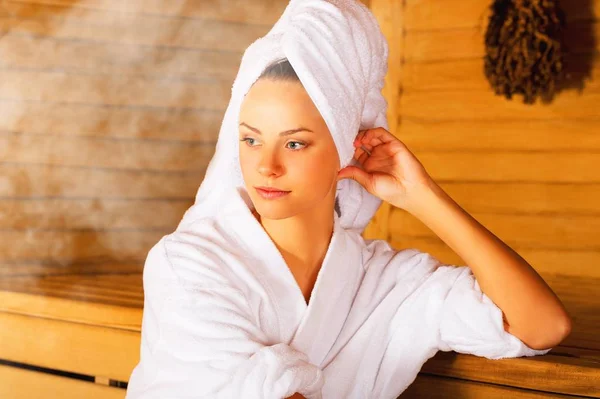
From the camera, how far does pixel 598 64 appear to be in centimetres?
299

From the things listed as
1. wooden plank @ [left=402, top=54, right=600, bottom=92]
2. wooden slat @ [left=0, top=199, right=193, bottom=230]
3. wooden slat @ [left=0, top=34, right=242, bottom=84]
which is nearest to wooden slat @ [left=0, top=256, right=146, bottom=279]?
wooden slat @ [left=0, top=199, right=193, bottom=230]

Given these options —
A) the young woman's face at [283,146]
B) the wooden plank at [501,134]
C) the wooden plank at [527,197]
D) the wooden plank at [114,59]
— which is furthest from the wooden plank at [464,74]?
the young woman's face at [283,146]

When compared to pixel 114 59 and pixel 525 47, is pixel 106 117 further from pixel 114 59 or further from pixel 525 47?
pixel 525 47

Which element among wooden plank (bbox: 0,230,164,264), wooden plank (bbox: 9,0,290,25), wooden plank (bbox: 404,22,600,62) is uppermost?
wooden plank (bbox: 9,0,290,25)

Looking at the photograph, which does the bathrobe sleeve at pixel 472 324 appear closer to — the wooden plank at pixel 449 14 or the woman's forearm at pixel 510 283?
the woman's forearm at pixel 510 283

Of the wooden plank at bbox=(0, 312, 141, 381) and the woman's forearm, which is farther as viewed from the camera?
the wooden plank at bbox=(0, 312, 141, 381)

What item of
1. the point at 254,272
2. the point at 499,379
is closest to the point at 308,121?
the point at 254,272

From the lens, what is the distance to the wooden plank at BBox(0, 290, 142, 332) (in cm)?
221

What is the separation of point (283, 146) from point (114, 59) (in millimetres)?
1741

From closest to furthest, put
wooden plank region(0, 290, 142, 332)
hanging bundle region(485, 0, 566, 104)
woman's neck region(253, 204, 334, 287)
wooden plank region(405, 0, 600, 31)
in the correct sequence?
woman's neck region(253, 204, 334, 287)
wooden plank region(0, 290, 142, 332)
hanging bundle region(485, 0, 566, 104)
wooden plank region(405, 0, 600, 31)

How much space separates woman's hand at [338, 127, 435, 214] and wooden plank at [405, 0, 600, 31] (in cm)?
162

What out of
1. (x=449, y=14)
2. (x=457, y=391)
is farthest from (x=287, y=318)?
(x=449, y=14)

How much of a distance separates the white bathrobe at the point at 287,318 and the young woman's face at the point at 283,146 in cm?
13

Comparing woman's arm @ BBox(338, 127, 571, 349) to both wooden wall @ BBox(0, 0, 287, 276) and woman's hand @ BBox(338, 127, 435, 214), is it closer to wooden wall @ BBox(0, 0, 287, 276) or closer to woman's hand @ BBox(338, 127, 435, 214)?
woman's hand @ BBox(338, 127, 435, 214)
